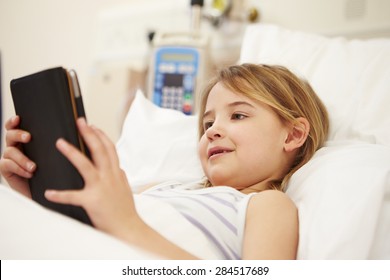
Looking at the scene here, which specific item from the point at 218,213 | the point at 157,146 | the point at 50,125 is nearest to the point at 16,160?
the point at 50,125

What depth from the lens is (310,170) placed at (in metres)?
0.71

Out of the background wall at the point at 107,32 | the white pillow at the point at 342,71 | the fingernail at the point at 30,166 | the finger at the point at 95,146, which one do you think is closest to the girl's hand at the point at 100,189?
the finger at the point at 95,146

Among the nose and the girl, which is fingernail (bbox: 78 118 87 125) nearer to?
the girl

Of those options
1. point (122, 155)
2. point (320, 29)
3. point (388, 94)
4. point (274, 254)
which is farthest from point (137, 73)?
point (274, 254)

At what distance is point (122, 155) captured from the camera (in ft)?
3.57

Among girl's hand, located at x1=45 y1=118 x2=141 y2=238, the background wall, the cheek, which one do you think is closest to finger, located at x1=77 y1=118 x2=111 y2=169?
girl's hand, located at x1=45 y1=118 x2=141 y2=238

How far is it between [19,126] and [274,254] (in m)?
0.43

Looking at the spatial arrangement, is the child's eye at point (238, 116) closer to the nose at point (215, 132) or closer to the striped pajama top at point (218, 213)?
the nose at point (215, 132)

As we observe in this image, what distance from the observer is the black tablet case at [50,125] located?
46cm

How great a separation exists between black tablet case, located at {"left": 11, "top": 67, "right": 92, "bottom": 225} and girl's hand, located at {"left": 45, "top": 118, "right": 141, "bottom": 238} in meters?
0.02

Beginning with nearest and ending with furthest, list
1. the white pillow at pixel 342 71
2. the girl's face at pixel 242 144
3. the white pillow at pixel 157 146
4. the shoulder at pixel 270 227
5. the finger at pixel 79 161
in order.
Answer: the finger at pixel 79 161 < the shoulder at pixel 270 227 < the girl's face at pixel 242 144 < the white pillow at pixel 342 71 < the white pillow at pixel 157 146

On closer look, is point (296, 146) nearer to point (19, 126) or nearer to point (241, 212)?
point (241, 212)

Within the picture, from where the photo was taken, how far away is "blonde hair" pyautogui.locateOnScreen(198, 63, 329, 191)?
0.80 metres

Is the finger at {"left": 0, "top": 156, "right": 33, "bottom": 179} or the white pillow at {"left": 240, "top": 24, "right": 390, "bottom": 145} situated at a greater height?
the white pillow at {"left": 240, "top": 24, "right": 390, "bottom": 145}
